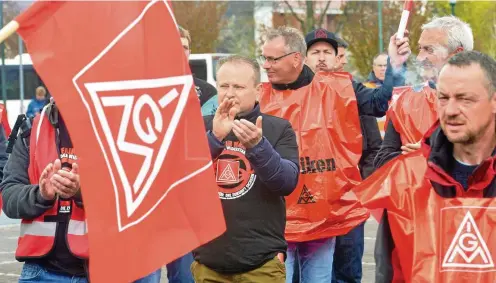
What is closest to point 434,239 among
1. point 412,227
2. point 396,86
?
point 412,227

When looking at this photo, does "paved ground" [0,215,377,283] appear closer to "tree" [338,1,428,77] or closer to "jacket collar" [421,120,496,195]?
"jacket collar" [421,120,496,195]

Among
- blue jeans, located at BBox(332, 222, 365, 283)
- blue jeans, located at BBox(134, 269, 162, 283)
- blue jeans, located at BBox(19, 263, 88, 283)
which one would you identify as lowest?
blue jeans, located at BBox(332, 222, 365, 283)

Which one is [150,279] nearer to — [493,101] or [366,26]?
[493,101]

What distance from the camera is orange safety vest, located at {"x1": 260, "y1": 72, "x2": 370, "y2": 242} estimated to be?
7.05 meters

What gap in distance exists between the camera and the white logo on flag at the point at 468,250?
3.76m

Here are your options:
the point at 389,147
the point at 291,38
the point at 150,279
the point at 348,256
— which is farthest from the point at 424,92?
the point at 348,256

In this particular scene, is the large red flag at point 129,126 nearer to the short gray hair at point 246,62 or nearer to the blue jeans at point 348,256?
the short gray hair at point 246,62

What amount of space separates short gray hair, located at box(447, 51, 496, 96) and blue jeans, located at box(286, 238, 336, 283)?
3276mm

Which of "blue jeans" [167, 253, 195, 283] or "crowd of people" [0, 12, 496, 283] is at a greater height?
"crowd of people" [0, 12, 496, 283]

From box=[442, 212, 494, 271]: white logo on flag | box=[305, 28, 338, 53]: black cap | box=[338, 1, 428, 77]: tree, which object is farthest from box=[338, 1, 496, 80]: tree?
box=[442, 212, 494, 271]: white logo on flag

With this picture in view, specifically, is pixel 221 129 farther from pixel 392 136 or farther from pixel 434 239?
pixel 434 239

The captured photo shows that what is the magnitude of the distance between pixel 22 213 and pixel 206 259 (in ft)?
3.00

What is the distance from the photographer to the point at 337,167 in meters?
7.18

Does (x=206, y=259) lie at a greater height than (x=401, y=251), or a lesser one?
lesser
